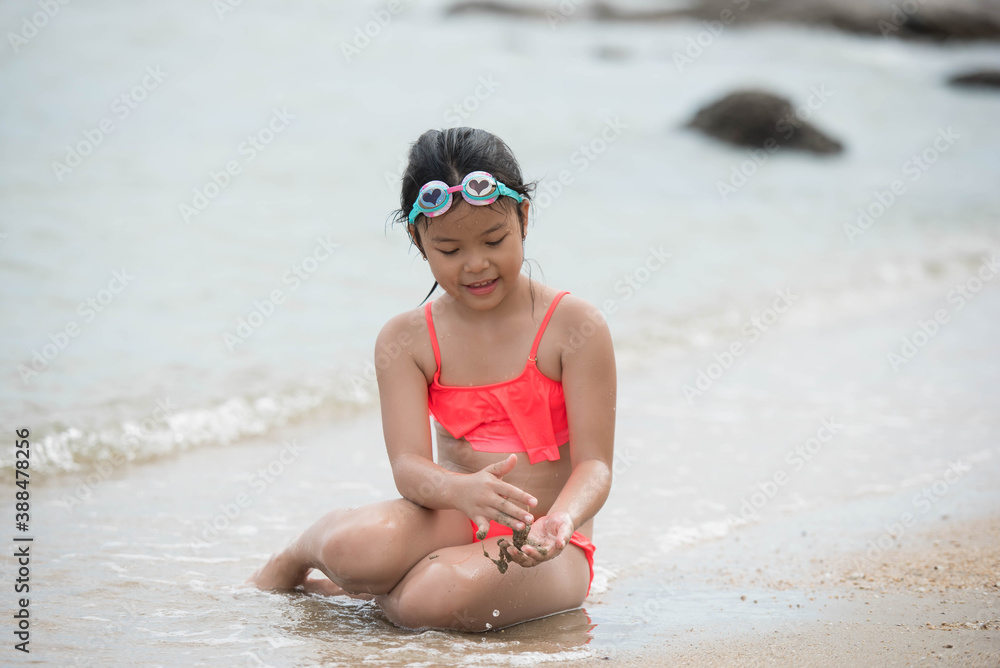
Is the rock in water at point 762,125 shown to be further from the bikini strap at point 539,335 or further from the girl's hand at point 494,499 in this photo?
the girl's hand at point 494,499

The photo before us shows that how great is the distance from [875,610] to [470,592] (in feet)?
3.92

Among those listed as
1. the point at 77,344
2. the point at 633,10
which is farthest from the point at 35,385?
the point at 633,10

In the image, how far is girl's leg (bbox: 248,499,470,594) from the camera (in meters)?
2.73

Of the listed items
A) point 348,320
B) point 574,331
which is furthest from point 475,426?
point 348,320

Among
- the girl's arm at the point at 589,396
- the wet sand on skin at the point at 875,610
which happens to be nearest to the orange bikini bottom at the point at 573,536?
the girl's arm at the point at 589,396

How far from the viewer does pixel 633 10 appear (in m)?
28.0

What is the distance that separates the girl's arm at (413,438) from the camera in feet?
8.47

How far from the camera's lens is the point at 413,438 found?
2.85m

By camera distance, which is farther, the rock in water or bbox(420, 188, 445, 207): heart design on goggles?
the rock in water

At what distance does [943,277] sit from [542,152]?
263 inches

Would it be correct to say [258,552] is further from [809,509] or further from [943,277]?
[943,277]

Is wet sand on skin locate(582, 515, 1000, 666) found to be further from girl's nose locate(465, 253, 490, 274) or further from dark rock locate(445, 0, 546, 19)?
dark rock locate(445, 0, 546, 19)

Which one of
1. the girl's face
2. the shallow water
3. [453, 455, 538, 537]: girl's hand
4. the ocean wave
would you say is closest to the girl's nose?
the girl's face

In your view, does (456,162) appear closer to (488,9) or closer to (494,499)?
(494,499)
